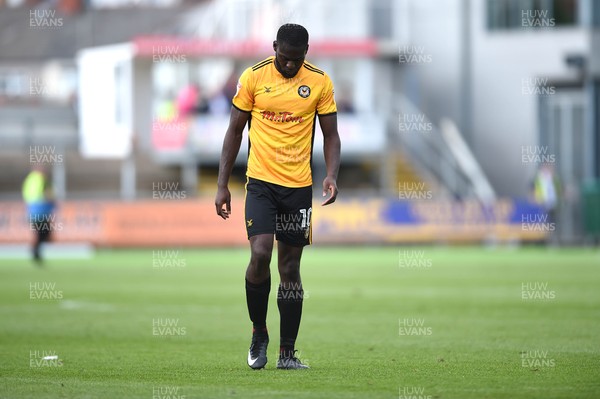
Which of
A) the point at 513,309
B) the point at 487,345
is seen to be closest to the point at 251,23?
the point at 513,309

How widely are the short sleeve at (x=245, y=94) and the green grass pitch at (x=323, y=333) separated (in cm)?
197

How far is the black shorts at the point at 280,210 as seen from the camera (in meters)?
9.58

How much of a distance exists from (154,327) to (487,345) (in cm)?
369

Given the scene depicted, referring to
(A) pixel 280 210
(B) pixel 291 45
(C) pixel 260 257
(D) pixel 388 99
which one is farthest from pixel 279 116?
(D) pixel 388 99

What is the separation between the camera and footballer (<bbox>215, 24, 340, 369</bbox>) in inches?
377

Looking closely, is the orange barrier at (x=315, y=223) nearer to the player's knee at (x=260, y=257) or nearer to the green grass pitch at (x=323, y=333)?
the green grass pitch at (x=323, y=333)

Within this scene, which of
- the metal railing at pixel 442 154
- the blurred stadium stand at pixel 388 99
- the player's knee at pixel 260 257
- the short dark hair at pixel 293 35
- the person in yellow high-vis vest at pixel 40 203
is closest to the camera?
the short dark hair at pixel 293 35

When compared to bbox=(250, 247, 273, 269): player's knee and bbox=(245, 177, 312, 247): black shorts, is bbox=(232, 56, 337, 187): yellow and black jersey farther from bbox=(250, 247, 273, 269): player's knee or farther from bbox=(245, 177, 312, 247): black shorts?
bbox=(250, 247, 273, 269): player's knee

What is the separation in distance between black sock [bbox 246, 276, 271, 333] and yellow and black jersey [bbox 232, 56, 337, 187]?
799 millimetres

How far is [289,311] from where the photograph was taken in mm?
9750

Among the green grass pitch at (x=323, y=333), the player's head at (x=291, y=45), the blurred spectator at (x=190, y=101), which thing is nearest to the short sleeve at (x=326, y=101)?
the player's head at (x=291, y=45)

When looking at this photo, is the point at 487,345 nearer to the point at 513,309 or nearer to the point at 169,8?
the point at 513,309

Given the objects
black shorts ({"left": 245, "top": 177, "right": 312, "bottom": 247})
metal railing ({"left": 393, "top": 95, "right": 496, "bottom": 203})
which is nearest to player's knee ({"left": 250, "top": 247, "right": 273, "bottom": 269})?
black shorts ({"left": 245, "top": 177, "right": 312, "bottom": 247})

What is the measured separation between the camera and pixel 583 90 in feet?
144
